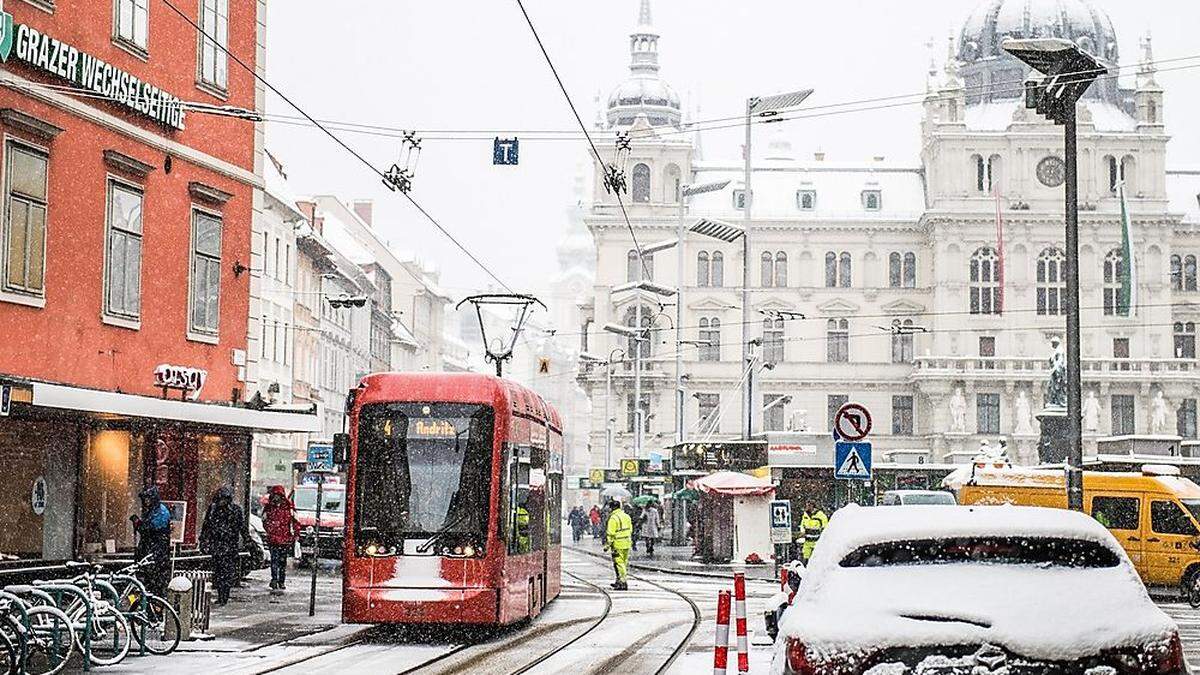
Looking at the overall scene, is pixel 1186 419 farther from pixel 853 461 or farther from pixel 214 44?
pixel 853 461

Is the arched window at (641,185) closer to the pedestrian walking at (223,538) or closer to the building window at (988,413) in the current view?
the building window at (988,413)

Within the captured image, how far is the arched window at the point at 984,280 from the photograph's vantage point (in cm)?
10519

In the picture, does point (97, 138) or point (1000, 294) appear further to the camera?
point (1000, 294)

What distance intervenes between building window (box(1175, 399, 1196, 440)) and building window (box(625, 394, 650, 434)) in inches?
1141

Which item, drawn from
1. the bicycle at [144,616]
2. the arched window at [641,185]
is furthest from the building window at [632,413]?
the bicycle at [144,616]

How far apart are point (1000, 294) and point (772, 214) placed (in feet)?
48.6

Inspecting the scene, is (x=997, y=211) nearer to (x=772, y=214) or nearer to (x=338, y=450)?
(x=772, y=214)

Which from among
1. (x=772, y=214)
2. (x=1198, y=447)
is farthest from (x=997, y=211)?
(x=1198, y=447)

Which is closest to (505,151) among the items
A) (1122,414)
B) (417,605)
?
(417,605)

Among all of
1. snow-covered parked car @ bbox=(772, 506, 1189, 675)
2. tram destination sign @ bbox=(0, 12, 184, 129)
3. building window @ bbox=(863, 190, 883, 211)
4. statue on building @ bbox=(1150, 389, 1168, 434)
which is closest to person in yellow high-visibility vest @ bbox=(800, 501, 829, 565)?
tram destination sign @ bbox=(0, 12, 184, 129)

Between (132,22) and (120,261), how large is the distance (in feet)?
11.3

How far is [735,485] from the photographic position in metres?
45.1

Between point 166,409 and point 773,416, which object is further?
point 773,416

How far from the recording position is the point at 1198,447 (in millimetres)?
69812
